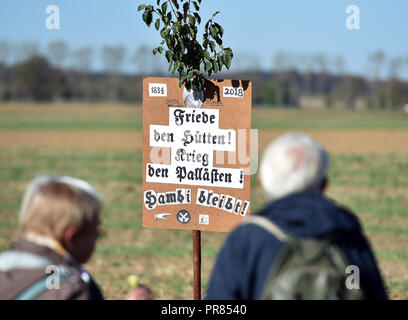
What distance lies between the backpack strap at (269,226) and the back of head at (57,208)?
68 centimetres

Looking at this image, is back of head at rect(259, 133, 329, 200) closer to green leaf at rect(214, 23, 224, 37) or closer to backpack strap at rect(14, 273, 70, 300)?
backpack strap at rect(14, 273, 70, 300)

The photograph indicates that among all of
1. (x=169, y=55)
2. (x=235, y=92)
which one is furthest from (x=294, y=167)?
(x=169, y=55)

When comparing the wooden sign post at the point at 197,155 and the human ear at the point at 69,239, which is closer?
the human ear at the point at 69,239

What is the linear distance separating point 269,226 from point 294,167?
0.29 m

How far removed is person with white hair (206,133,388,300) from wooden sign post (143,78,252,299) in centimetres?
239

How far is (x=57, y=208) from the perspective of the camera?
8.33ft

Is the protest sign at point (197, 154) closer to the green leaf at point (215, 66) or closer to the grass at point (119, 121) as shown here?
the green leaf at point (215, 66)

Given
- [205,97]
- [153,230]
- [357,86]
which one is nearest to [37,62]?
[357,86]

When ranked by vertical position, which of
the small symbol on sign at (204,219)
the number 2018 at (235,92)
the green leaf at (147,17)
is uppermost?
the green leaf at (147,17)

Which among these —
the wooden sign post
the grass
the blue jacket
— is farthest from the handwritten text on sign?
the grass

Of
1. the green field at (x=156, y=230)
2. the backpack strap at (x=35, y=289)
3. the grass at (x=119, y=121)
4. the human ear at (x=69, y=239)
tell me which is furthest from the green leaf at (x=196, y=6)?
the grass at (x=119, y=121)

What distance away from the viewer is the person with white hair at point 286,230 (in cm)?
248

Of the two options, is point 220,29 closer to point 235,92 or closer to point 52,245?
point 235,92
